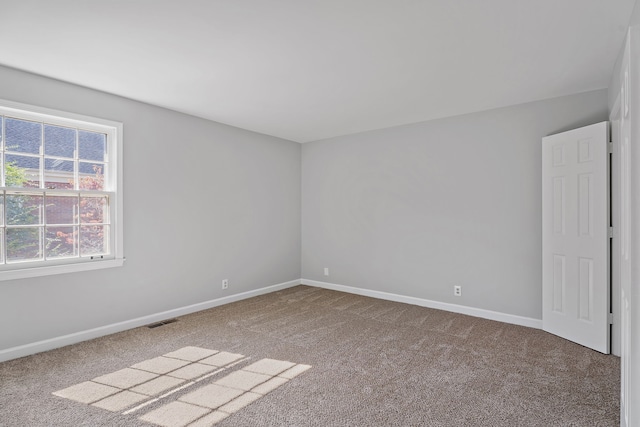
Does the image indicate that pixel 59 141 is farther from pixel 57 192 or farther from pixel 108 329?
pixel 108 329

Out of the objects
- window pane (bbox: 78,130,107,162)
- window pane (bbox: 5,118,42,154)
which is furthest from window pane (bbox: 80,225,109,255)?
window pane (bbox: 5,118,42,154)

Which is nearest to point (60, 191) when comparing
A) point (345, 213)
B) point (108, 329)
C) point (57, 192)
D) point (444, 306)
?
point (57, 192)

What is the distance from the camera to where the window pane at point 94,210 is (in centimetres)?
346

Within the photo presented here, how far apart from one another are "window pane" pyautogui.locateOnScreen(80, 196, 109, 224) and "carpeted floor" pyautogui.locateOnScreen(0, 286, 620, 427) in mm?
1216

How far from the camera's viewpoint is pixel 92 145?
11.6 ft

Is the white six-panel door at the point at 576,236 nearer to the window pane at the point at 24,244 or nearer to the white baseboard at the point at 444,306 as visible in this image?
the white baseboard at the point at 444,306

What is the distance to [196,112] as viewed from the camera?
4.21 meters

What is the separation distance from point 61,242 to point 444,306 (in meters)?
4.40

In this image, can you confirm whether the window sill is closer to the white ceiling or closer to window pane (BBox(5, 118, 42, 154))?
A: window pane (BBox(5, 118, 42, 154))

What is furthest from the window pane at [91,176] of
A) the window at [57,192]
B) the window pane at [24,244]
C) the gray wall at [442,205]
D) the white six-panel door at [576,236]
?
the white six-panel door at [576,236]

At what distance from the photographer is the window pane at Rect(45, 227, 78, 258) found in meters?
3.23

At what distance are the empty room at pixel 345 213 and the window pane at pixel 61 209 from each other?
26 millimetres

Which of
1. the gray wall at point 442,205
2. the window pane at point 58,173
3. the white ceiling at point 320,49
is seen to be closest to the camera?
the white ceiling at point 320,49

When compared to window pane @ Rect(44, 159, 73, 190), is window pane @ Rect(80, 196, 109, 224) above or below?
below
